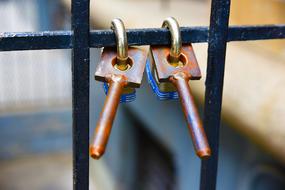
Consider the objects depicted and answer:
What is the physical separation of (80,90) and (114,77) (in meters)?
0.05

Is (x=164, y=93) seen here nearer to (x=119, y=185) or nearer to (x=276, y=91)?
(x=276, y=91)

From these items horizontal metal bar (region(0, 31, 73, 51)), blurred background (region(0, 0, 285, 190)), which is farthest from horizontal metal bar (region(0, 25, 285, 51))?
blurred background (region(0, 0, 285, 190))

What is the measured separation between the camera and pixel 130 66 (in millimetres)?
689

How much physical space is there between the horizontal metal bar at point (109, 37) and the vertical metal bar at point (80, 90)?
0.04 ft

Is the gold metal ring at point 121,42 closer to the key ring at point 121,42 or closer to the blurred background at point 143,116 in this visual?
the key ring at point 121,42

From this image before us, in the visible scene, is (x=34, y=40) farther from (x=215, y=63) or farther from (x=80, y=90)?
(x=215, y=63)

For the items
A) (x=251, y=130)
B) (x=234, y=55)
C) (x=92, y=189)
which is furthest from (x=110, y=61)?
(x=92, y=189)

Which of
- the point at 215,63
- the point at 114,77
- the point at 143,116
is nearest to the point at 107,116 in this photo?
the point at 114,77

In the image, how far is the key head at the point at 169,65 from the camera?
27.1 inches

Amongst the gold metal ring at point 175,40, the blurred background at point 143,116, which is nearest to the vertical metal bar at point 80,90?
the gold metal ring at point 175,40

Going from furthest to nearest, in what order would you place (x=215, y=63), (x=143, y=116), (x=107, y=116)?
(x=143, y=116) → (x=215, y=63) → (x=107, y=116)

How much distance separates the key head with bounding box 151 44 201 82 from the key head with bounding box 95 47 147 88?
2cm

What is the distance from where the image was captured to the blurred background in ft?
5.52

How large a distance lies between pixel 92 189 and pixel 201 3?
203 cm
